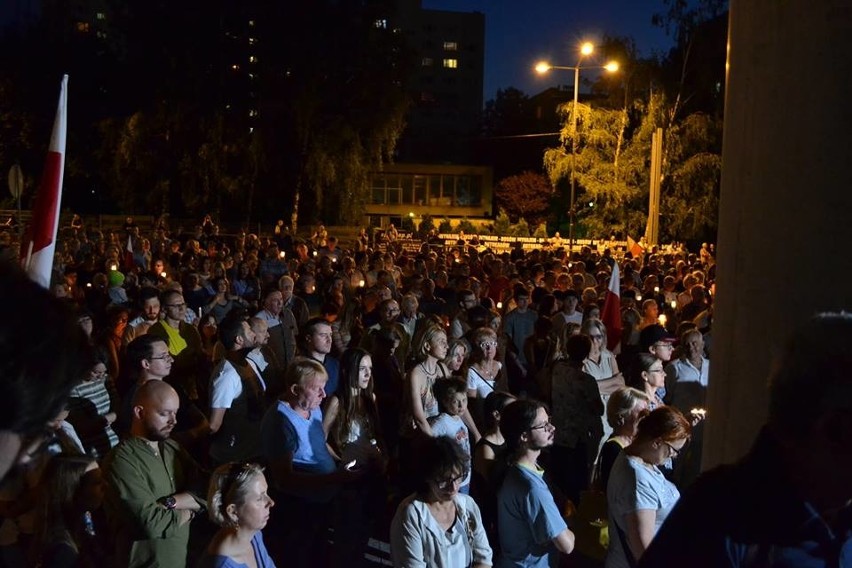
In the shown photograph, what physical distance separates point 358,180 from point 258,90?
19.1ft

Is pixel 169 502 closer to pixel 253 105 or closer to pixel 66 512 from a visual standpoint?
→ pixel 66 512

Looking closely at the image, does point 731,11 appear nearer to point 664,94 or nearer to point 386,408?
point 386,408

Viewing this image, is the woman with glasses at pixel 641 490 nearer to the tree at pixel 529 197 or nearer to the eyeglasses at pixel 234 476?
the eyeglasses at pixel 234 476

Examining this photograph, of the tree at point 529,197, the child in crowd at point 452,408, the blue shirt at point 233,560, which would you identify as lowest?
the blue shirt at point 233,560

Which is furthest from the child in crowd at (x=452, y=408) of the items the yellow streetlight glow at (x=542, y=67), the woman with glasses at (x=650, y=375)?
the yellow streetlight glow at (x=542, y=67)

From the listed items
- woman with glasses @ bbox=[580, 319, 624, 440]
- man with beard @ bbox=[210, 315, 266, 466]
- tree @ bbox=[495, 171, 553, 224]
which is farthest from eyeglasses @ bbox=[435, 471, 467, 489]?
tree @ bbox=[495, 171, 553, 224]

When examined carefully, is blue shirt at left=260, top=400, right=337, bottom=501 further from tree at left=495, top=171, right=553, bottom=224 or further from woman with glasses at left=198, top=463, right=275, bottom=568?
tree at left=495, top=171, right=553, bottom=224

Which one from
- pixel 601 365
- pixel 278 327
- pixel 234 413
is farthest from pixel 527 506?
pixel 278 327

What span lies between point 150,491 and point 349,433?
75.4 inches

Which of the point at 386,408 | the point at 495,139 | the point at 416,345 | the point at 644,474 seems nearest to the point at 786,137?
the point at 644,474

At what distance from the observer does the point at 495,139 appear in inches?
2938

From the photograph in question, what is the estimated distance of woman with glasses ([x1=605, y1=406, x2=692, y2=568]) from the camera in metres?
4.08

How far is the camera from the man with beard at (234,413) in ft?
20.0

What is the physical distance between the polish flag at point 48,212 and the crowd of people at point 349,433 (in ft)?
2.55
